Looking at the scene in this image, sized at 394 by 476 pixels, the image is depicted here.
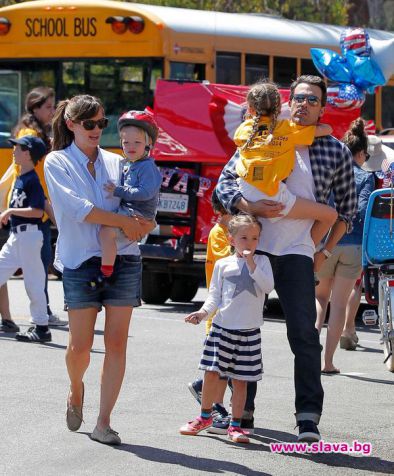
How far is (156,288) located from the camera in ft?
48.8

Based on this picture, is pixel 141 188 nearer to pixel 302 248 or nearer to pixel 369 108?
pixel 302 248

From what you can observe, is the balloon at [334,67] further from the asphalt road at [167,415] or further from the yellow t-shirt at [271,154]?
the yellow t-shirt at [271,154]

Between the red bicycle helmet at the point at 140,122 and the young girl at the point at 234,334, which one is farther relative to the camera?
the young girl at the point at 234,334

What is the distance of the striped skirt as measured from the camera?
7309mm

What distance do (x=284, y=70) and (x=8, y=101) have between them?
12.2 ft

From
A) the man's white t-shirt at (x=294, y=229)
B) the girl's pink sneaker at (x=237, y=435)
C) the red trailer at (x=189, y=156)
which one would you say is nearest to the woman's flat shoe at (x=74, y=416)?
the girl's pink sneaker at (x=237, y=435)

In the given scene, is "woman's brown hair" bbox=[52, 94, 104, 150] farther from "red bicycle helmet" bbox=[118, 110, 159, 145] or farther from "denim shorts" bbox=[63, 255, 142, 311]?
"denim shorts" bbox=[63, 255, 142, 311]

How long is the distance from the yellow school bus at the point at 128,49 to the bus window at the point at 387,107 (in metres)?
0.59

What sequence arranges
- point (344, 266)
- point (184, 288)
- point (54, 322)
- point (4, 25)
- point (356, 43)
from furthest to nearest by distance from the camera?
point (4, 25) → point (184, 288) → point (356, 43) → point (54, 322) → point (344, 266)

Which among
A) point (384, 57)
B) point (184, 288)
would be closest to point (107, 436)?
point (384, 57)

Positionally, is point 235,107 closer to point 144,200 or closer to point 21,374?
point 21,374

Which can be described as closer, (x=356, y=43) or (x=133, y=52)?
(x=356, y=43)

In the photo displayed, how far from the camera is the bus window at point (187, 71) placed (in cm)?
1593

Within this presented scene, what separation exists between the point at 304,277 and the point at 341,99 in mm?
6543
